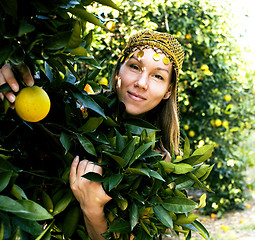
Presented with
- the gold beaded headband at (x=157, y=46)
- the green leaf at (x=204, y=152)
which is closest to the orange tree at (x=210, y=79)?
the gold beaded headband at (x=157, y=46)

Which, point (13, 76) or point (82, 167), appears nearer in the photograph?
point (13, 76)

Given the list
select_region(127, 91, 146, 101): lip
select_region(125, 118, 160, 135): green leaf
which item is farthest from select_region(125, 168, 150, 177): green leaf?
select_region(127, 91, 146, 101): lip

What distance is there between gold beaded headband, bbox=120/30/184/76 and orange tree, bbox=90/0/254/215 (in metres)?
0.89

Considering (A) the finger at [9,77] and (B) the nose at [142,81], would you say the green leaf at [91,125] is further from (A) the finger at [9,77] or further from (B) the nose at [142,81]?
(B) the nose at [142,81]

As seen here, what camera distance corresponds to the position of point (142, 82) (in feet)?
4.02

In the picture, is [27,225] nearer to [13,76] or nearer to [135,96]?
[13,76]

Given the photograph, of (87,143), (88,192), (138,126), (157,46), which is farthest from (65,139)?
(157,46)

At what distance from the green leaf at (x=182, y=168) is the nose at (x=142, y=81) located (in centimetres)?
48

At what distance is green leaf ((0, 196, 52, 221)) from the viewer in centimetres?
50

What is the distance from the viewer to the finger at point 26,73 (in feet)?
2.01

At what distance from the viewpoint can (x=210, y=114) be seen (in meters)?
2.99

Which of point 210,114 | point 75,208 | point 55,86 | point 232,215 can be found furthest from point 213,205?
point 55,86

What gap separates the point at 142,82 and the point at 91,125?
53 cm

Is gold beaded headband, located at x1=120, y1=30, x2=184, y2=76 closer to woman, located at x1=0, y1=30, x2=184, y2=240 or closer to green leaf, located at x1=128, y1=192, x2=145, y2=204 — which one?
woman, located at x1=0, y1=30, x2=184, y2=240
